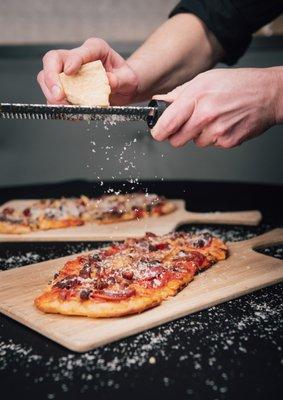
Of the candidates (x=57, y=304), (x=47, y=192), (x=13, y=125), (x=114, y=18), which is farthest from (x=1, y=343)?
(x=114, y=18)

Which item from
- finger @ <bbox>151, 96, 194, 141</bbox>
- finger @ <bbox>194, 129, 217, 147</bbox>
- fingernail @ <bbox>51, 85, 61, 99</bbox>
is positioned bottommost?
finger @ <bbox>194, 129, 217, 147</bbox>

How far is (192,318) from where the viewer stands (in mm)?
1743

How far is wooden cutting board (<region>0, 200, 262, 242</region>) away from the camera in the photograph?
8.68ft

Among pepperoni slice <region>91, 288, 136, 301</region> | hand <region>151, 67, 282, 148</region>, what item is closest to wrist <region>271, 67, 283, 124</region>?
hand <region>151, 67, 282, 148</region>

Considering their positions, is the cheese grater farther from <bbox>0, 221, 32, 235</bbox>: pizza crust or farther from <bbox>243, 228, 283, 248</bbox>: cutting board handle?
<bbox>0, 221, 32, 235</bbox>: pizza crust

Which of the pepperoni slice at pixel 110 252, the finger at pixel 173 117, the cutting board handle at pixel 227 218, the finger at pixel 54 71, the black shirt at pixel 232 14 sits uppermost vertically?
the black shirt at pixel 232 14

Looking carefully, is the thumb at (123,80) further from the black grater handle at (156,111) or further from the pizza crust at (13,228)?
the pizza crust at (13,228)

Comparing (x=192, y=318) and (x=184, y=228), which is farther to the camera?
(x=184, y=228)

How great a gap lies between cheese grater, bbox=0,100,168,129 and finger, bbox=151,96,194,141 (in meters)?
0.04

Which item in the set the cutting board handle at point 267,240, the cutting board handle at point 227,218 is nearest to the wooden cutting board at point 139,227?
the cutting board handle at point 227,218

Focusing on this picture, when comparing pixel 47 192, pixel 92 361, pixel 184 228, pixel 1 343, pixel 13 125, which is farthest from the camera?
pixel 13 125

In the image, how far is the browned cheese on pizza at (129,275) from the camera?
1711mm

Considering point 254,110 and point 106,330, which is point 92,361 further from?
point 254,110

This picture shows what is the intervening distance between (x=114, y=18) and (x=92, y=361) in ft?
12.8
